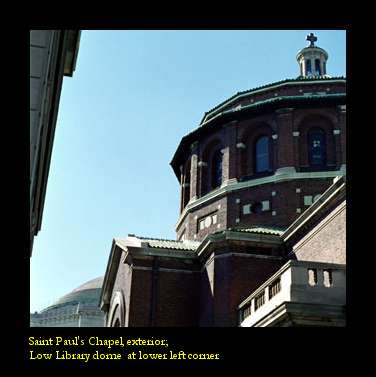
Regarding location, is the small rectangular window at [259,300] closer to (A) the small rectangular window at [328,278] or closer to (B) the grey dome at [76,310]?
(A) the small rectangular window at [328,278]

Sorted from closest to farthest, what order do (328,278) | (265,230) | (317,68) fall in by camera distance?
1. (328,278)
2. (265,230)
3. (317,68)

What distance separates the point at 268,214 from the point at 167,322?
6155 mm

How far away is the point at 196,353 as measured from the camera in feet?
22.8

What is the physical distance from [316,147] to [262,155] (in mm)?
2256

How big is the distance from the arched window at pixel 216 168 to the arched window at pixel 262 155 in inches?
72.5

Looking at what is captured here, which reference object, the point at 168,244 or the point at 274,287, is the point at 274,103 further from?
the point at 274,287

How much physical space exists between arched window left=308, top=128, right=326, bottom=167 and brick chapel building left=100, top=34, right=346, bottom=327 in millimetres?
44

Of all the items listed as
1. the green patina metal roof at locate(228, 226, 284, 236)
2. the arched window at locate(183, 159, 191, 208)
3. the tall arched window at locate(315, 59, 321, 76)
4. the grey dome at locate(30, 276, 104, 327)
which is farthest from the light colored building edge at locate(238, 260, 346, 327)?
the grey dome at locate(30, 276, 104, 327)

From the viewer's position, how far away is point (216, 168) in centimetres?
3006

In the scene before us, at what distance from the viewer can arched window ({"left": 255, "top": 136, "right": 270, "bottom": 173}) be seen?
28281mm

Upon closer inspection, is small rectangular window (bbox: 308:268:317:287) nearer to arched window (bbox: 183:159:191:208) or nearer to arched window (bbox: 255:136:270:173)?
arched window (bbox: 255:136:270:173)

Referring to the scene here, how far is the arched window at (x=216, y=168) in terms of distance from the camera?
29.7 m

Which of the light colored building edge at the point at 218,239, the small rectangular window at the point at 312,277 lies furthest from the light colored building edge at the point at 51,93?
the small rectangular window at the point at 312,277

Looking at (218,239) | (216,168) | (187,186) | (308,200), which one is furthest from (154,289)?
(187,186)
